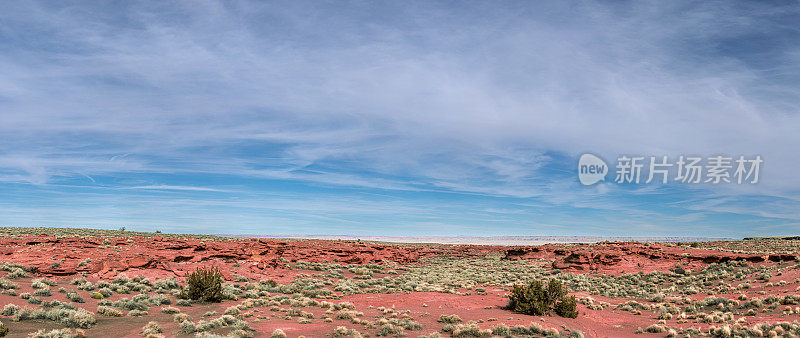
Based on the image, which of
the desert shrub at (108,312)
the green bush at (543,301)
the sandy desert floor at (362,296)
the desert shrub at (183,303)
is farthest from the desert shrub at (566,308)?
the desert shrub at (108,312)

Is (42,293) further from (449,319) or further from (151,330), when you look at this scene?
(449,319)

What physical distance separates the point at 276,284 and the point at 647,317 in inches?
852

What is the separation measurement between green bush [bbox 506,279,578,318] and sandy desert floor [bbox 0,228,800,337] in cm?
72

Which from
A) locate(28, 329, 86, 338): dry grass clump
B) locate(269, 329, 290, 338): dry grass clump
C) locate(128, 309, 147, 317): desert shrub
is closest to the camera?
locate(28, 329, 86, 338): dry grass clump

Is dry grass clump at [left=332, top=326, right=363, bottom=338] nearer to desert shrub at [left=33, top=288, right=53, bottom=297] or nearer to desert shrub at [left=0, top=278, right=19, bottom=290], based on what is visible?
desert shrub at [left=33, top=288, right=53, bottom=297]

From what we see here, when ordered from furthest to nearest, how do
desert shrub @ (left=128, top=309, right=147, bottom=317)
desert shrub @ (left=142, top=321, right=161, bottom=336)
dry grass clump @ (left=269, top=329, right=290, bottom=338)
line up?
desert shrub @ (left=128, top=309, right=147, bottom=317) < dry grass clump @ (left=269, top=329, right=290, bottom=338) < desert shrub @ (left=142, top=321, right=161, bottom=336)

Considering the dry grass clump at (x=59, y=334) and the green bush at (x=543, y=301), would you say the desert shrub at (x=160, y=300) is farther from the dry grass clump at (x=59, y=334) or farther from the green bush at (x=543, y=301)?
the green bush at (x=543, y=301)

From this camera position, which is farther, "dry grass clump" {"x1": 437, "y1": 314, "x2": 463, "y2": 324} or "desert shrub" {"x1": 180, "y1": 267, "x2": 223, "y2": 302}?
"desert shrub" {"x1": 180, "y1": 267, "x2": 223, "y2": 302}

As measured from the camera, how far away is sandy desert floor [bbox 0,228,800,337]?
14.9 metres

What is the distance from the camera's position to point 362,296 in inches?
960

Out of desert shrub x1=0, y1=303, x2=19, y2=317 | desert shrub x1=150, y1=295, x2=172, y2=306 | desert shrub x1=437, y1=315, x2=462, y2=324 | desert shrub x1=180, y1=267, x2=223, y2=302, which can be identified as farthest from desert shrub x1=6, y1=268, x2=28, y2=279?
desert shrub x1=437, y1=315, x2=462, y2=324

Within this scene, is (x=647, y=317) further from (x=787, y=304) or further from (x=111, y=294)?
(x=111, y=294)

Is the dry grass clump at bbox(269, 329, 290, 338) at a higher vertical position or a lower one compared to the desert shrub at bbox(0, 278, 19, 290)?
lower

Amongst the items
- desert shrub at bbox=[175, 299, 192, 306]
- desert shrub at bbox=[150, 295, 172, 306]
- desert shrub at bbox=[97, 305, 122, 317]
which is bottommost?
desert shrub at bbox=[175, 299, 192, 306]
